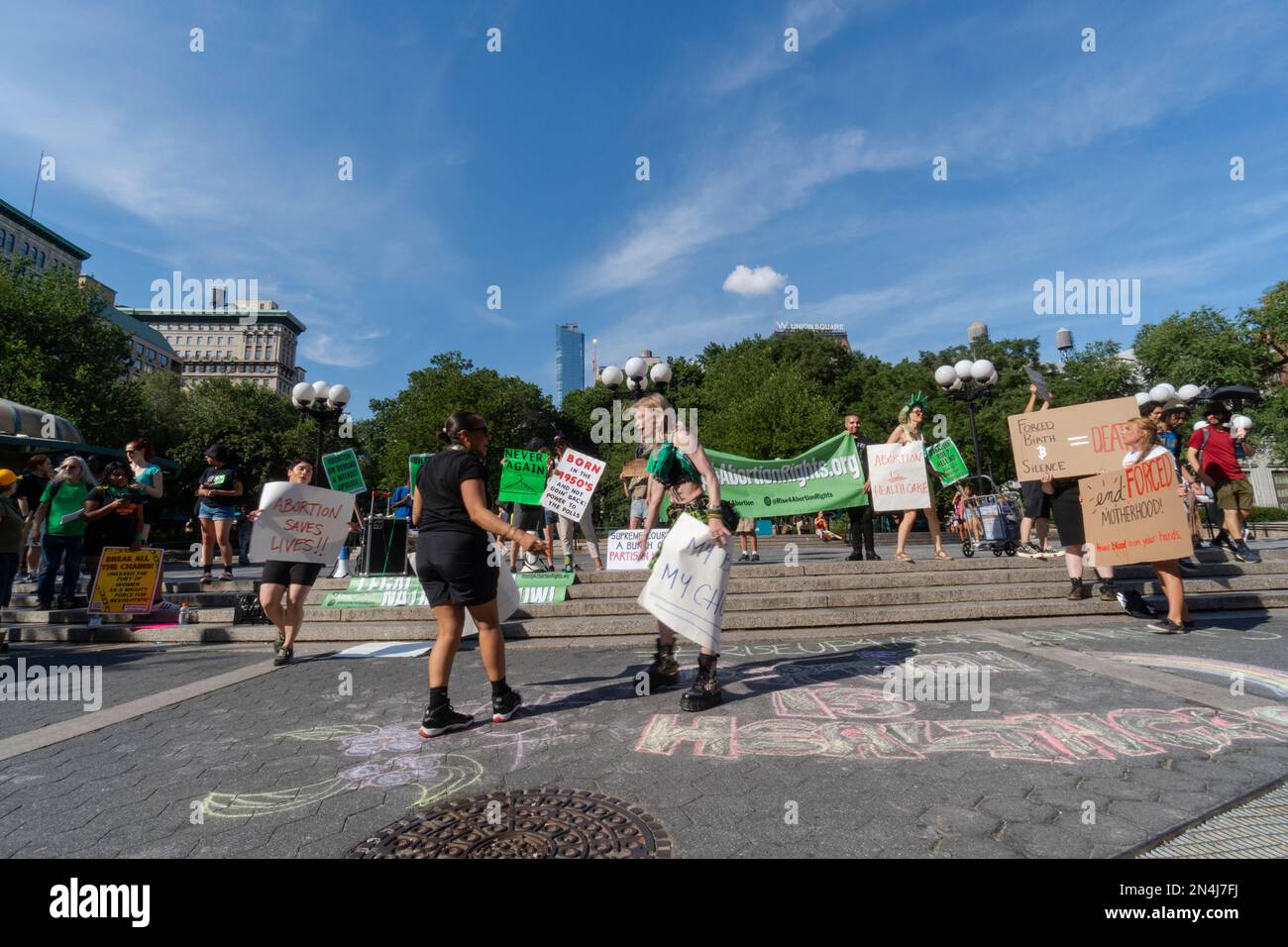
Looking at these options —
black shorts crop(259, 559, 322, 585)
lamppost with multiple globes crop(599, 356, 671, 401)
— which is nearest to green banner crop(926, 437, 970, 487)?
lamppost with multiple globes crop(599, 356, 671, 401)

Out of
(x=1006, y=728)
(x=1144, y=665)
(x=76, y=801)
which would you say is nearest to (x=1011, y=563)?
(x=1144, y=665)

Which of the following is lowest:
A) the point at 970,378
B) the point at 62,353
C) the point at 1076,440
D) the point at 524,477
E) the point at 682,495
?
the point at 682,495

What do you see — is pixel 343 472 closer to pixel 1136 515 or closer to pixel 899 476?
pixel 899 476

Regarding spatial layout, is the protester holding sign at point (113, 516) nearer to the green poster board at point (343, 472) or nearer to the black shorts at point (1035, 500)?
the green poster board at point (343, 472)

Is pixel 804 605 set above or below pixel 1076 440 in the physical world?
below

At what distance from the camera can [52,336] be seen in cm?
3322

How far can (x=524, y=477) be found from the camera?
31.7 feet

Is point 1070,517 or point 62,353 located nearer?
point 1070,517

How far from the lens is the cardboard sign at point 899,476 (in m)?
9.00

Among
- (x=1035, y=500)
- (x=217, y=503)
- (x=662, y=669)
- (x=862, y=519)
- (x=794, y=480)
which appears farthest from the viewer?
(x=794, y=480)

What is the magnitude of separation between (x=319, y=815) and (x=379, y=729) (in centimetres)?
133

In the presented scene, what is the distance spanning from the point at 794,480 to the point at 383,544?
6.95 m

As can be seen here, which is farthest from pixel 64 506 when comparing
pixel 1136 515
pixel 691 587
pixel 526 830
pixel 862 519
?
pixel 1136 515
